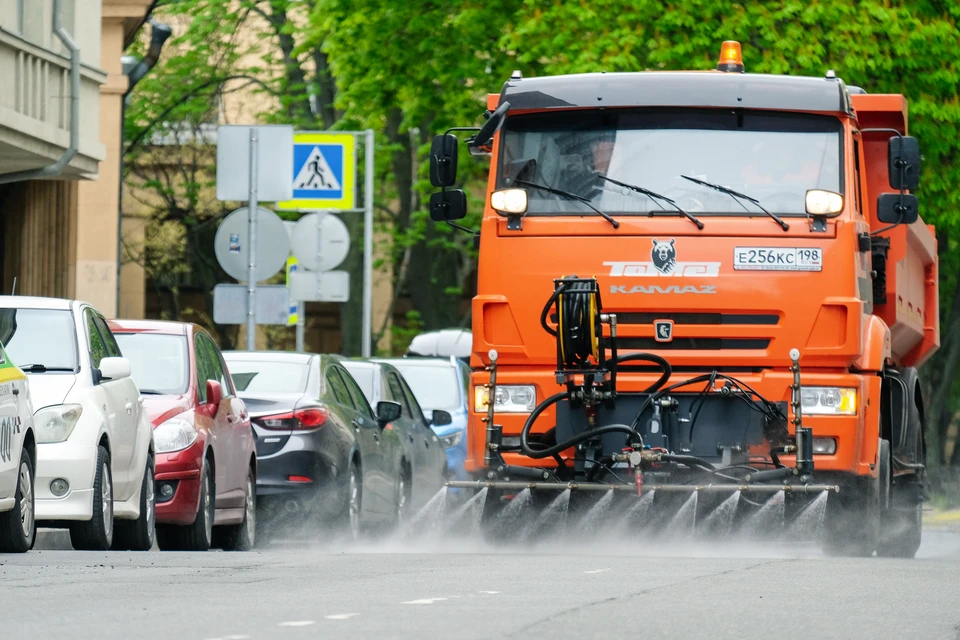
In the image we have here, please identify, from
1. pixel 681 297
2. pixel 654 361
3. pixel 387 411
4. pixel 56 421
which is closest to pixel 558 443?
pixel 654 361

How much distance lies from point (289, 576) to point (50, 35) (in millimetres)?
13265

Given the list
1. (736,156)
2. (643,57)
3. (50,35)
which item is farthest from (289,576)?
(643,57)

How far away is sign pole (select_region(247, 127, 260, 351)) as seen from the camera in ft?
65.1

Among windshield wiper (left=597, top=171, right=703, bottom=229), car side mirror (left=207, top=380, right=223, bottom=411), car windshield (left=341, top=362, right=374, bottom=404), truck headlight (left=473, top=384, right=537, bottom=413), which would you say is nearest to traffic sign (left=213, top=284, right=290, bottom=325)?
car windshield (left=341, top=362, right=374, bottom=404)

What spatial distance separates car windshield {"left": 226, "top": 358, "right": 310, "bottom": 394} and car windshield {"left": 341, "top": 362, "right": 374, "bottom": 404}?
2523 mm

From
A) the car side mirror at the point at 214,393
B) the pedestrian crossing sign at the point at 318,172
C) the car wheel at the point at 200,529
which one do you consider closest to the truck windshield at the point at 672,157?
the car side mirror at the point at 214,393

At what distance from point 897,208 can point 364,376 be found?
671cm

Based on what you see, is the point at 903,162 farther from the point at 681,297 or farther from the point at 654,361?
the point at 654,361

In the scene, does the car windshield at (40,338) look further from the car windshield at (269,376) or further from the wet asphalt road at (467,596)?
the car windshield at (269,376)

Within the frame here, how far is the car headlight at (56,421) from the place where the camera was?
12234 mm

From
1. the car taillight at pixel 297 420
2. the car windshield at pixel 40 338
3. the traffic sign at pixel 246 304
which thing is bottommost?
the car taillight at pixel 297 420

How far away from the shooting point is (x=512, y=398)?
13.1 metres

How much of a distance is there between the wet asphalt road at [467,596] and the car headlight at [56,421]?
2.23ft

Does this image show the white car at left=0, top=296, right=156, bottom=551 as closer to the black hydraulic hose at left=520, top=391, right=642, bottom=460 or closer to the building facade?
the black hydraulic hose at left=520, top=391, right=642, bottom=460
